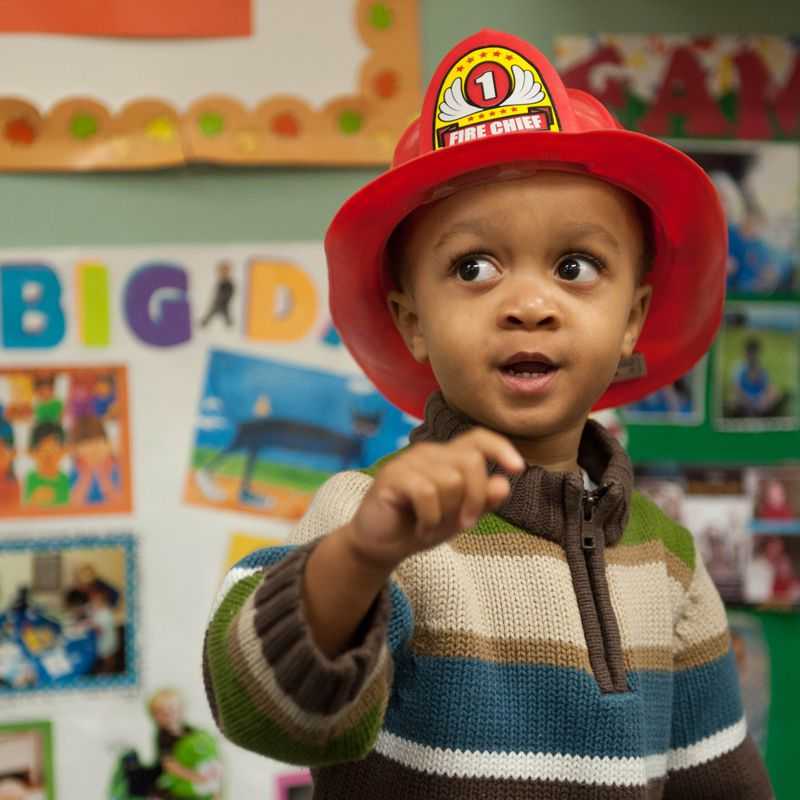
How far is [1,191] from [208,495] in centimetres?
34

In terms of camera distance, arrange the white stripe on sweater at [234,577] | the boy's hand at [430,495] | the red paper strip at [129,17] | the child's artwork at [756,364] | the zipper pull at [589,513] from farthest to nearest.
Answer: the child's artwork at [756,364]
the red paper strip at [129,17]
the zipper pull at [589,513]
the white stripe on sweater at [234,577]
the boy's hand at [430,495]

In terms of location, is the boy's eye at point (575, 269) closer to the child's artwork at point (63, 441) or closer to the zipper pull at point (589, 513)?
the zipper pull at point (589, 513)

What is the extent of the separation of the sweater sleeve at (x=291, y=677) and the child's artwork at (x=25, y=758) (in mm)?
576

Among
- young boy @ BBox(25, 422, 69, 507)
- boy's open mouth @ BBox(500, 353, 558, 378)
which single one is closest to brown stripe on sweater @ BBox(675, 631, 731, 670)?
boy's open mouth @ BBox(500, 353, 558, 378)

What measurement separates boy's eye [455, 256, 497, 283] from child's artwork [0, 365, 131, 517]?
495mm

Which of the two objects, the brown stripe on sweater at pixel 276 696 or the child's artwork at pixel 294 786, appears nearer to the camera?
the brown stripe on sweater at pixel 276 696

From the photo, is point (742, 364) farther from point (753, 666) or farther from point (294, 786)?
point (294, 786)

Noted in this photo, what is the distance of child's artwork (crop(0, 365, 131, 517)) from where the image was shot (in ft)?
3.28

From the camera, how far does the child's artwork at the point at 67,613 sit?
3.29 feet

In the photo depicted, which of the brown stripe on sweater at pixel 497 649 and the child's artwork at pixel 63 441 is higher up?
the child's artwork at pixel 63 441

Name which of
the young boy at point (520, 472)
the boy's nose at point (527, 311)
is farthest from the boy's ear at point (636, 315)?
the boy's nose at point (527, 311)

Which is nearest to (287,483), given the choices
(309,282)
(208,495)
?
(208,495)

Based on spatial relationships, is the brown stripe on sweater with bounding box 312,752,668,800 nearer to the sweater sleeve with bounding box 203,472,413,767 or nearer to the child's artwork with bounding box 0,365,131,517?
the sweater sleeve with bounding box 203,472,413,767

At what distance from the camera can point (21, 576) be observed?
1.00 meters
